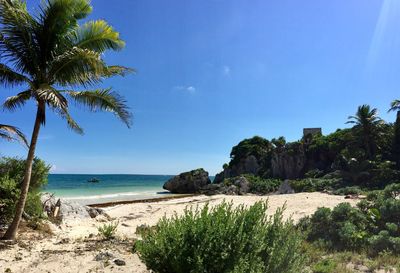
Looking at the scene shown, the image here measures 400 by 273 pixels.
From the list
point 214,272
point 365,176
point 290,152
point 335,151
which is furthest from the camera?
point 290,152

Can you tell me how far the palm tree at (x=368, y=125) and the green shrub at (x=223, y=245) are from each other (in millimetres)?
35389

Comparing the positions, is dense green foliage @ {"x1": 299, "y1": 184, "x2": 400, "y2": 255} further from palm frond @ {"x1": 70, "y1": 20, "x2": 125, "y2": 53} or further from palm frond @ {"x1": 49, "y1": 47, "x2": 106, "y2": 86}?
palm frond @ {"x1": 70, "y1": 20, "x2": 125, "y2": 53}

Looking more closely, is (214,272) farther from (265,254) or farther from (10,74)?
(10,74)

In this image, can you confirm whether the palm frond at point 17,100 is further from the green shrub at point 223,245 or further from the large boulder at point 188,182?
the large boulder at point 188,182

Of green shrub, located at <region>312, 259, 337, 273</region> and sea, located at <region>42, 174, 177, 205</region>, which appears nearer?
green shrub, located at <region>312, 259, 337, 273</region>

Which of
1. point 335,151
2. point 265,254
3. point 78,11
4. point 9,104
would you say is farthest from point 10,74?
point 335,151

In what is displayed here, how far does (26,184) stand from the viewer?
933cm

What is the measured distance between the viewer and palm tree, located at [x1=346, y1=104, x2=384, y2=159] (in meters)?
36.7

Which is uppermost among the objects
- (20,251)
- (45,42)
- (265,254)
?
(45,42)

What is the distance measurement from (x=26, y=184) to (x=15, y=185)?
1.36 m

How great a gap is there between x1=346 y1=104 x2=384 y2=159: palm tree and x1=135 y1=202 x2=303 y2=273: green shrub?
35389 mm

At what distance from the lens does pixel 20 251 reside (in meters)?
8.22

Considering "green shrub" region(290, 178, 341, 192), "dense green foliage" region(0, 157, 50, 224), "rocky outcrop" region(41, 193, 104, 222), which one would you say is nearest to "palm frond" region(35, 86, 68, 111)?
"dense green foliage" region(0, 157, 50, 224)

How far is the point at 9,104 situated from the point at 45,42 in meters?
1.99
